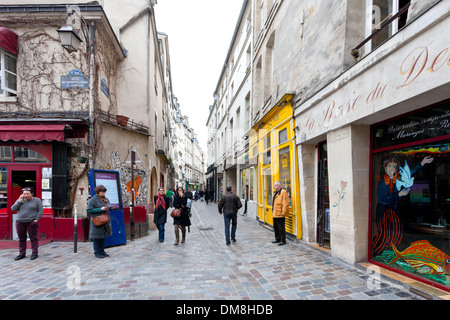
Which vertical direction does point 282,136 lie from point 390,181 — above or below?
above

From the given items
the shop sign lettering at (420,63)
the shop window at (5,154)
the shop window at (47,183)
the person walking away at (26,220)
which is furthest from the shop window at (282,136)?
the shop window at (5,154)

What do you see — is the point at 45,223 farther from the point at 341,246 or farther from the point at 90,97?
the point at 341,246

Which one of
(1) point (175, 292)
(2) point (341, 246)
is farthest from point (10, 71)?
(2) point (341, 246)

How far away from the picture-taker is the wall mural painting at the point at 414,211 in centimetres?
347

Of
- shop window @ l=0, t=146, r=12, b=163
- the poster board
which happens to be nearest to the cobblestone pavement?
the poster board

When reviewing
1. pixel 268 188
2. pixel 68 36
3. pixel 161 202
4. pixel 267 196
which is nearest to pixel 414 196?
pixel 161 202

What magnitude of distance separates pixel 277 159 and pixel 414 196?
4.89 m

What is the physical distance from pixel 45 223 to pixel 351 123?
8.12 metres

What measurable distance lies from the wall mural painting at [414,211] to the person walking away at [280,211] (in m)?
2.18

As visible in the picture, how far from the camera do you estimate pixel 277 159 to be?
8664mm

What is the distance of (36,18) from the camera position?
7.59 meters

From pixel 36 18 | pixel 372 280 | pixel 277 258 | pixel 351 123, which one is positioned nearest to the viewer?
pixel 372 280

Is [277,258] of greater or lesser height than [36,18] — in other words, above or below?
below

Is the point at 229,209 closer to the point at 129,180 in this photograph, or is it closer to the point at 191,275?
the point at 191,275
